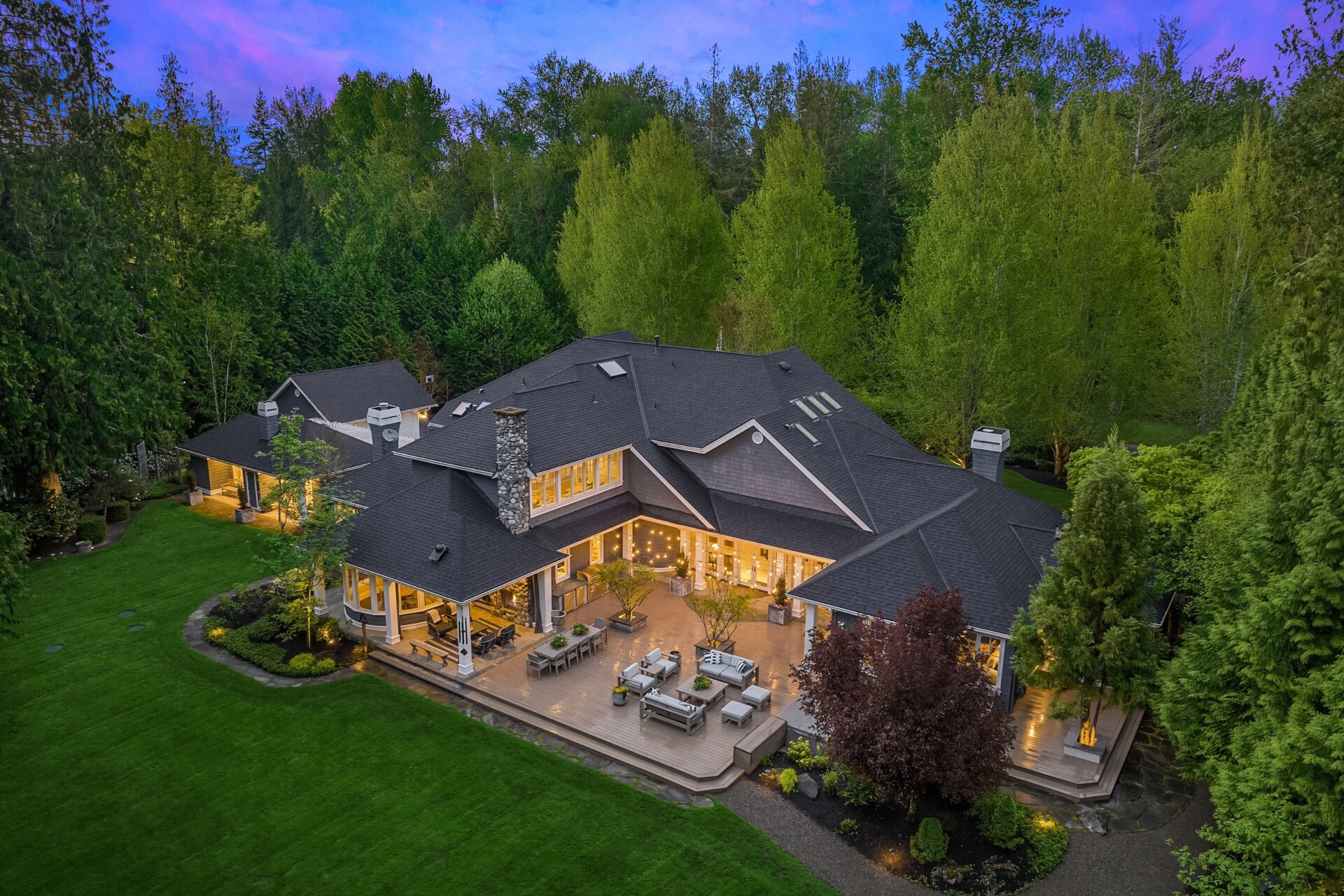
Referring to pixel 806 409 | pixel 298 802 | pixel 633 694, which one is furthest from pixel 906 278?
pixel 298 802

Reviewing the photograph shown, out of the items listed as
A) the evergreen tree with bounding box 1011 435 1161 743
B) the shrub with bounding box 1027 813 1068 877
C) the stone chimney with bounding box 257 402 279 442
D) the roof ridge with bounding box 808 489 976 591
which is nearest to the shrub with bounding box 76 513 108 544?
the stone chimney with bounding box 257 402 279 442

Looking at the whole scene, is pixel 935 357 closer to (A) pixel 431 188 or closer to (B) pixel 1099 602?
(B) pixel 1099 602

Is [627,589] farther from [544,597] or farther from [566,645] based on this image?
[566,645]

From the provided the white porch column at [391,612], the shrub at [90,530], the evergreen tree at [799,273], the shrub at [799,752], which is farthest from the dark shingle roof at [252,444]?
the evergreen tree at [799,273]

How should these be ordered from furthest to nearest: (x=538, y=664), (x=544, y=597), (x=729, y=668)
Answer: (x=544, y=597), (x=538, y=664), (x=729, y=668)

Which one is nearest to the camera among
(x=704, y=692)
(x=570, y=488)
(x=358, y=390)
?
(x=704, y=692)

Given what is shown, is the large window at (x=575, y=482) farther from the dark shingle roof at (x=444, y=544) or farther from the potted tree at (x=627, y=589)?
the potted tree at (x=627, y=589)

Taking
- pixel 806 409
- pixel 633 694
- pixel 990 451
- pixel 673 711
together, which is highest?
pixel 806 409

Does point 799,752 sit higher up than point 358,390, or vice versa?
point 358,390
